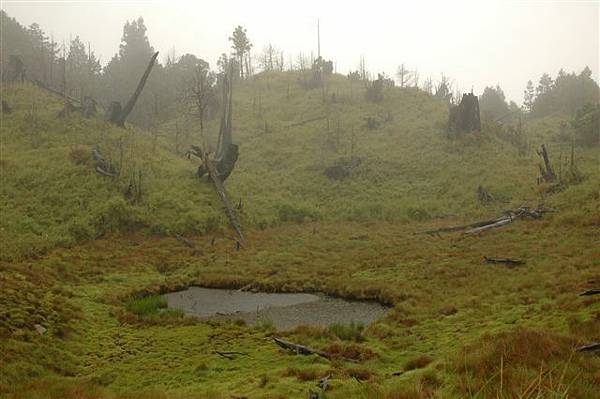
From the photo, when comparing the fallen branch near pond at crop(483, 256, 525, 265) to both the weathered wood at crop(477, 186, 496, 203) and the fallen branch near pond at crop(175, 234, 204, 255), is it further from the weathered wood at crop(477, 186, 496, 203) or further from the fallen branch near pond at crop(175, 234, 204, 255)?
the weathered wood at crop(477, 186, 496, 203)

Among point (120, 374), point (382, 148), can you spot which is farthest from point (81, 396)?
point (382, 148)

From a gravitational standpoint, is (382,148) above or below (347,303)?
above

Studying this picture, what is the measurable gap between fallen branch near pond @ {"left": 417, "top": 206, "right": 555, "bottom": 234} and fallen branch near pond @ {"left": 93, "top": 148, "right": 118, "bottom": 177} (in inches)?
949

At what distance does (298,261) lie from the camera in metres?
24.7

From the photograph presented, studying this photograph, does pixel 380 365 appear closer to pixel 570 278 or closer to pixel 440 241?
pixel 570 278

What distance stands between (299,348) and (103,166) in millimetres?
28236

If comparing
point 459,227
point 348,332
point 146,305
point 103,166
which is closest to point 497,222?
point 459,227

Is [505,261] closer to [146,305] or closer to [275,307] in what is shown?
[275,307]

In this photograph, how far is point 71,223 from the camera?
26844 millimetres

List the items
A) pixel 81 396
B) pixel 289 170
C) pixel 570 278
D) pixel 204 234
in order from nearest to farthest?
pixel 81 396 < pixel 570 278 < pixel 204 234 < pixel 289 170

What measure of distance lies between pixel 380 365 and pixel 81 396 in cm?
686

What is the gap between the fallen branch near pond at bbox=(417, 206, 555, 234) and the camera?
88.8 feet

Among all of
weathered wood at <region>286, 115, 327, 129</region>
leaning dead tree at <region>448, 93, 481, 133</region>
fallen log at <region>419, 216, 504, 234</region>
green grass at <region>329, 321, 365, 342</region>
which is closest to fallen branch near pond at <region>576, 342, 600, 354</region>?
green grass at <region>329, 321, 365, 342</region>

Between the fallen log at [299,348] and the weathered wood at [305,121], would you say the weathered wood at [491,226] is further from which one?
the weathered wood at [305,121]
